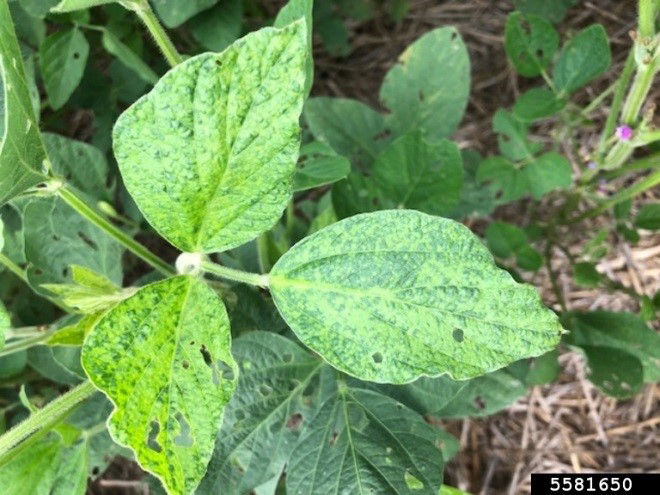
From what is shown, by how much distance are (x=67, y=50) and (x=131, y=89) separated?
192 mm

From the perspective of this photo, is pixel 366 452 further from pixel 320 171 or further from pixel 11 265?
pixel 11 265

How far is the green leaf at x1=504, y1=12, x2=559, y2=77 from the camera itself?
1145 mm

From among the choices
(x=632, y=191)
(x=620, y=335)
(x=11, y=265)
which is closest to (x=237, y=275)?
(x=11, y=265)

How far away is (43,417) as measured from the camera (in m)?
0.71

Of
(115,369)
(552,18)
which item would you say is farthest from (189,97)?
(552,18)

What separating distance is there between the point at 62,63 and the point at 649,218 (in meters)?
1.00

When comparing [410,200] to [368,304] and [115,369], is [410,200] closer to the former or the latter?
[368,304]

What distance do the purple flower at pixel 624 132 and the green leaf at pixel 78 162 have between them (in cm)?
75

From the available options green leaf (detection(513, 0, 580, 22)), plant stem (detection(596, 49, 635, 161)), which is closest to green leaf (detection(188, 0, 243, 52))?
green leaf (detection(513, 0, 580, 22))

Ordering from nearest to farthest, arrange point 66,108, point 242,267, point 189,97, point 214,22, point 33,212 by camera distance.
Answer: point 189,97
point 33,212
point 242,267
point 214,22
point 66,108

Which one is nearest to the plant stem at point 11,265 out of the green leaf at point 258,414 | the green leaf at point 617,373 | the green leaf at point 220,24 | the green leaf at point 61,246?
the green leaf at point 61,246

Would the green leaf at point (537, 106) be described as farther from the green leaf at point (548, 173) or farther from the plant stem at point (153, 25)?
the plant stem at point (153, 25)

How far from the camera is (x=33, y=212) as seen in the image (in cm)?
101

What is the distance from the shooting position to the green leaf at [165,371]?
0.60 m
